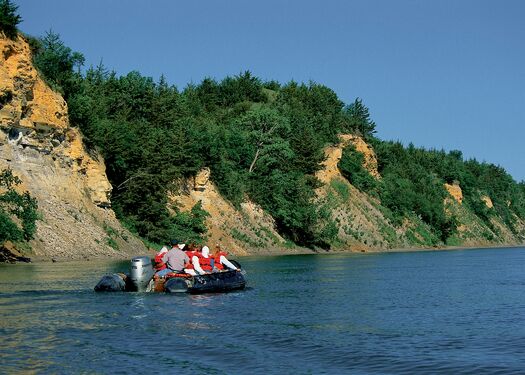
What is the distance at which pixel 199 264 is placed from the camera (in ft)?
116

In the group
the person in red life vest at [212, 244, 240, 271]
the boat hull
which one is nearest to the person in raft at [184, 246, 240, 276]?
the person in red life vest at [212, 244, 240, 271]

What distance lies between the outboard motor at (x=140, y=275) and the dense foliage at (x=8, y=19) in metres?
32.0

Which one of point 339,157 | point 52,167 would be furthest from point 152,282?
point 339,157

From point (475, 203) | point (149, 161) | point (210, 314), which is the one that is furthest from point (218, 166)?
point (475, 203)

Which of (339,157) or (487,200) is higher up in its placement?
(339,157)

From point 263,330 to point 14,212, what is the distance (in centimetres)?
3088

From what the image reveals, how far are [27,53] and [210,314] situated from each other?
39.7 m

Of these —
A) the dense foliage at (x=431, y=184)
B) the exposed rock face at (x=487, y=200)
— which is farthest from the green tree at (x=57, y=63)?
the exposed rock face at (x=487, y=200)

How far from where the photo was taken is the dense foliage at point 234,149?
6888cm

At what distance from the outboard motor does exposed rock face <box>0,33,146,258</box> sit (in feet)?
69.5

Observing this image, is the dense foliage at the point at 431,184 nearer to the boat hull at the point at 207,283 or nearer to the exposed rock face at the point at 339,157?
the exposed rock face at the point at 339,157

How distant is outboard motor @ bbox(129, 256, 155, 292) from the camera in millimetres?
32312

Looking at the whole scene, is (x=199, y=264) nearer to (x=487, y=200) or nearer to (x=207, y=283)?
(x=207, y=283)

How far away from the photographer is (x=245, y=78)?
427 feet
